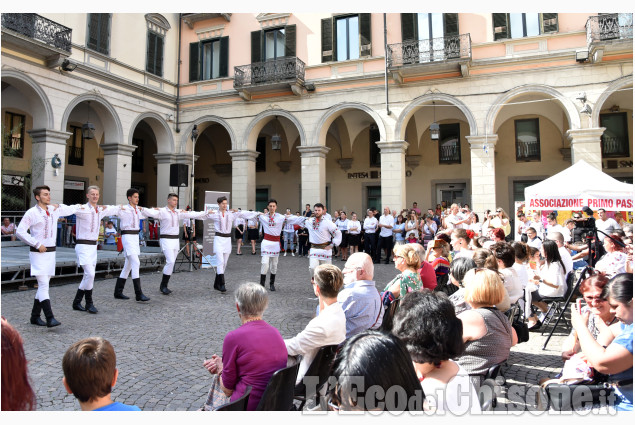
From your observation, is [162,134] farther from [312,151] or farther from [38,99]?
[312,151]

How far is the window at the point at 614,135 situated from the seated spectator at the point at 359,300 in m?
19.1

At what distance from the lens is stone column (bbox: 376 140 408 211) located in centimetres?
1658

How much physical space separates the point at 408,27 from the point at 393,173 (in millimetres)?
5948

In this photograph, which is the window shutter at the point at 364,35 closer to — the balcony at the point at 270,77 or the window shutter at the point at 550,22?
the balcony at the point at 270,77

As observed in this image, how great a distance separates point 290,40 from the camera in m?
18.3

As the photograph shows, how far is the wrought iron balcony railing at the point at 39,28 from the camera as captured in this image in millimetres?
13117

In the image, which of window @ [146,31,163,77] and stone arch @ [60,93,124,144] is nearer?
stone arch @ [60,93,124,144]

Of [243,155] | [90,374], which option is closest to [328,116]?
[243,155]

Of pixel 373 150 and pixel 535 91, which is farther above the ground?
pixel 535 91

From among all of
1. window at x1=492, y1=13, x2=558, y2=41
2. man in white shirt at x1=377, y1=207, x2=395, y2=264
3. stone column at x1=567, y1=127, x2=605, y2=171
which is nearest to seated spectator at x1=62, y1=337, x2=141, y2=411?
man in white shirt at x1=377, y1=207, x2=395, y2=264

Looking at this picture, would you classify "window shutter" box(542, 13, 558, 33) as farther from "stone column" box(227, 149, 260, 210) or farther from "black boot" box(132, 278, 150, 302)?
"black boot" box(132, 278, 150, 302)

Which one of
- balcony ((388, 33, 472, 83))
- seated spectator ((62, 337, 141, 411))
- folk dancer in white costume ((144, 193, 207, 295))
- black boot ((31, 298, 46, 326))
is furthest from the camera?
balcony ((388, 33, 472, 83))

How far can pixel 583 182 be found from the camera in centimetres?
876

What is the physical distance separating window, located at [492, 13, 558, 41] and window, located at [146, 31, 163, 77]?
1461cm
